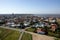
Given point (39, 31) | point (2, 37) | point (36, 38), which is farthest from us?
point (39, 31)

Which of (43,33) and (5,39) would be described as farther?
(43,33)

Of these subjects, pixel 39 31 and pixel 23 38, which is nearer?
pixel 23 38

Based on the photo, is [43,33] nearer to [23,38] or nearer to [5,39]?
[23,38]

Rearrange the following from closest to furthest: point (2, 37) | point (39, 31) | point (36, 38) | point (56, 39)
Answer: point (56, 39) < point (36, 38) < point (2, 37) < point (39, 31)

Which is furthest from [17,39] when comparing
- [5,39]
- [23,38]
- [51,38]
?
[51,38]

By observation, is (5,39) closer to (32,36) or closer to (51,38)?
(32,36)

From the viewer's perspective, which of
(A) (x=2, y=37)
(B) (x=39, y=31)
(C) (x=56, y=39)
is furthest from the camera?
(B) (x=39, y=31)

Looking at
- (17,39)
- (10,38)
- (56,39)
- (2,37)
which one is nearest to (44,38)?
(56,39)

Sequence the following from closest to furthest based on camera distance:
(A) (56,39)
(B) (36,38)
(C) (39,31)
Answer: (A) (56,39), (B) (36,38), (C) (39,31)

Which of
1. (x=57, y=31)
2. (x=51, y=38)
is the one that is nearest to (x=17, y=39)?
(x=51, y=38)
